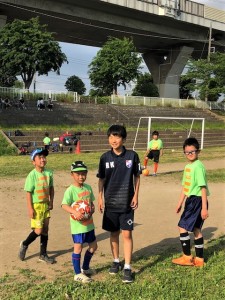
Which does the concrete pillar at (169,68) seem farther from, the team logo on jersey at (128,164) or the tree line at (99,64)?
the team logo on jersey at (128,164)

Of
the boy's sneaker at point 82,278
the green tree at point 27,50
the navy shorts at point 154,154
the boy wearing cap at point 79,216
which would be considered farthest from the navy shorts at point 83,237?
the green tree at point 27,50

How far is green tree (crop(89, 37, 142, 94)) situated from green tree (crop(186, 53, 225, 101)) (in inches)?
244

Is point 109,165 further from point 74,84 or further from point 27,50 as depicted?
point 74,84

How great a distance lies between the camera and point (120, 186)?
4.36 metres

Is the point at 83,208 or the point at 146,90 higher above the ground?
the point at 146,90

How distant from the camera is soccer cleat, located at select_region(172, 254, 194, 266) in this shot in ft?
15.5

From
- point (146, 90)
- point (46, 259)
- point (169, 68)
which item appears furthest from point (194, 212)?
point (169, 68)

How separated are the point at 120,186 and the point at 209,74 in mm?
38524

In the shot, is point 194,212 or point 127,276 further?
point 194,212

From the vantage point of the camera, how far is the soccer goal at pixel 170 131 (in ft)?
83.6

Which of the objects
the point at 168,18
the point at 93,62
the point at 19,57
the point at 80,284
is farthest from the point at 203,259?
the point at 168,18

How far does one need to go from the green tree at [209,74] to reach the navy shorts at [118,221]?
3673cm

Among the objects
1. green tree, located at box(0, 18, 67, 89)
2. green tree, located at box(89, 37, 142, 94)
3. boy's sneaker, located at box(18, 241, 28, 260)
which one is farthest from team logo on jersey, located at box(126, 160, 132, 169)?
green tree, located at box(89, 37, 142, 94)

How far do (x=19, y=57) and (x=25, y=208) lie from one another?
23289mm
